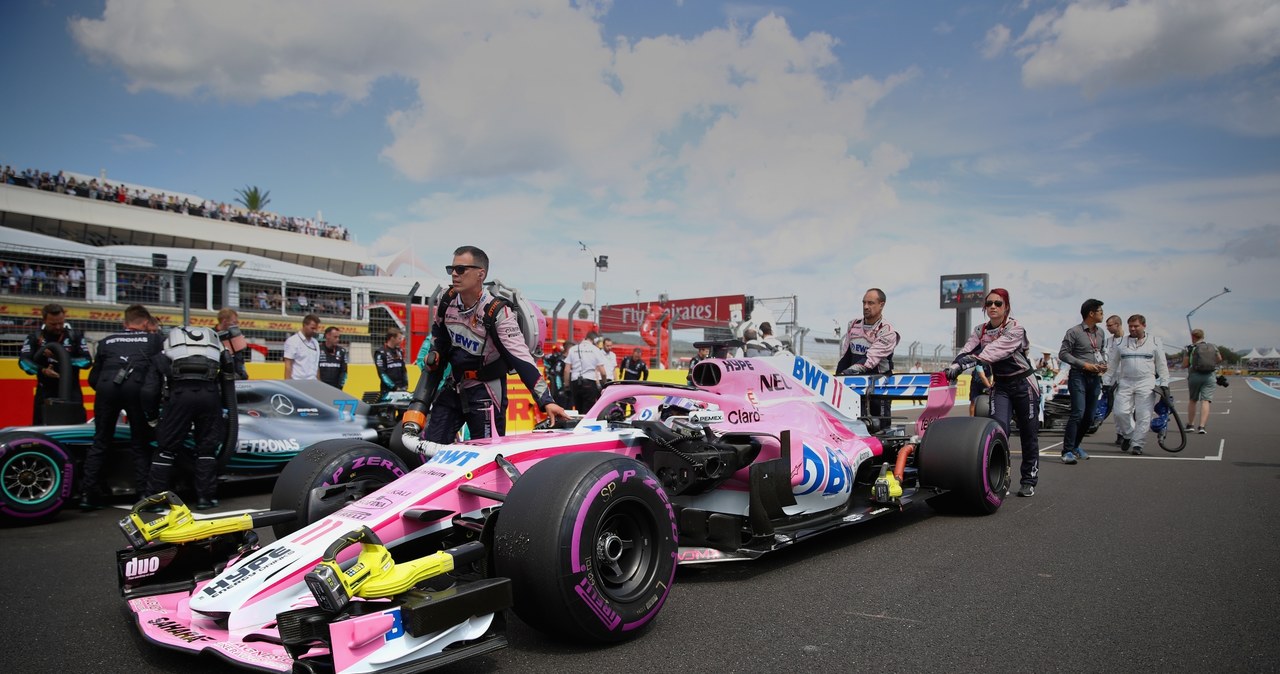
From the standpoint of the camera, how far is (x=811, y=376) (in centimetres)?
533

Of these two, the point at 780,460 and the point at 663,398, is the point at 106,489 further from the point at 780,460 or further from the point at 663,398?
the point at 780,460

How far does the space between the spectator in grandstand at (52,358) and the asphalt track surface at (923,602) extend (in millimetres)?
2294

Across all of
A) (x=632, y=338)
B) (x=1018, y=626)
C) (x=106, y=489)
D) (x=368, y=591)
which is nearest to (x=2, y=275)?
(x=106, y=489)

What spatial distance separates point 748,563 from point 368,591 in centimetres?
248

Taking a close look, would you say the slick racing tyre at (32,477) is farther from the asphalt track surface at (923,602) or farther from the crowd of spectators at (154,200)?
the crowd of spectators at (154,200)

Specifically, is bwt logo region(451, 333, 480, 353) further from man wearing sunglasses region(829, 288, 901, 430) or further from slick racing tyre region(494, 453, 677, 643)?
man wearing sunglasses region(829, 288, 901, 430)

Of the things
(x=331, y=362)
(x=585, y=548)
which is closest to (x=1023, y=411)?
(x=585, y=548)

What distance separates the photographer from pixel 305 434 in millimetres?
7027

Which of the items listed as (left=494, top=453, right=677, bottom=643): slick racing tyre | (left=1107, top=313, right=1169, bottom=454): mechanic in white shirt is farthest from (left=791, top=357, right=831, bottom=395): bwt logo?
(left=1107, top=313, right=1169, bottom=454): mechanic in white shirt

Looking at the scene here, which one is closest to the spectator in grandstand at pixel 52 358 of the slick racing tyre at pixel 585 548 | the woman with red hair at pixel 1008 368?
the slick racing tyre at pixel 585 548

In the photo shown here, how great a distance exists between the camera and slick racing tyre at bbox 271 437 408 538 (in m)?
3.68

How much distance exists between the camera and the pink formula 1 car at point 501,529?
243cm

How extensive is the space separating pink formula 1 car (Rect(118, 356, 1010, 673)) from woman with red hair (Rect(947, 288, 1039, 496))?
1633 mm

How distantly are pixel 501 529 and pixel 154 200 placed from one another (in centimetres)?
4123
